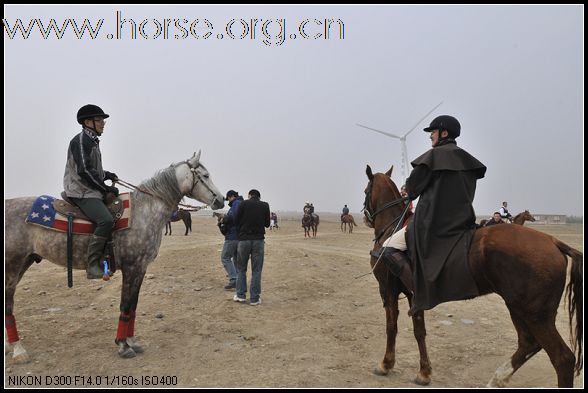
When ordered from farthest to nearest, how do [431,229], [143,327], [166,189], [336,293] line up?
[336,293], [143,327], [166,189], [431,229]

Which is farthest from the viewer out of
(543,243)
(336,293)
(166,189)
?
(336,293)

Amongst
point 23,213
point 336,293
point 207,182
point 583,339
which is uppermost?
point 207,182

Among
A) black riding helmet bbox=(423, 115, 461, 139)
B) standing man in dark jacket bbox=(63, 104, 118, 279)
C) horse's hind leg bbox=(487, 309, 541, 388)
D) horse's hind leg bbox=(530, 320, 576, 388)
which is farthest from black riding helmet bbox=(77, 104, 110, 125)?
horse's hind leg bbox=(487, 309, 541, 388)

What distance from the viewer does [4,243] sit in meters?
5.62

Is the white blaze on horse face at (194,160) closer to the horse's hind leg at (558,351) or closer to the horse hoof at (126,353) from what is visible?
the horse hoof at (126,353)

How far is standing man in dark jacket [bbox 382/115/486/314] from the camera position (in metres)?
4.39

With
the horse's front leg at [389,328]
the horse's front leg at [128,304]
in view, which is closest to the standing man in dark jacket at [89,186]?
the horse's front leg at [128,304]

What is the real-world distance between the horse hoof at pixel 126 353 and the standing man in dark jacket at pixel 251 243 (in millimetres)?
3444

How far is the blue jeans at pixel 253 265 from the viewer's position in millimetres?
8875

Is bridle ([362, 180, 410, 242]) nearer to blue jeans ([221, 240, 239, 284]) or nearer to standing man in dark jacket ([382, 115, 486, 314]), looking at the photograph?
standing man in dark jacket ([382, 115, 486, 314])

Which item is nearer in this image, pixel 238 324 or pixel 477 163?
pixel 477 163

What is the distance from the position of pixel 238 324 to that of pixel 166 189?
2.87 meters

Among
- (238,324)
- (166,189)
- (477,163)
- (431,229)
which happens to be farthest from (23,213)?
(477,163)

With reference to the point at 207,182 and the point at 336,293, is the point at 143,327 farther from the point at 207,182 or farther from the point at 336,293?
the point at 336,293
